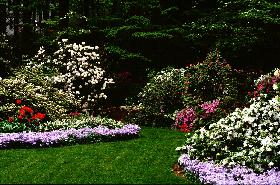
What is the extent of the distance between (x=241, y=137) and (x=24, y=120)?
790 cm

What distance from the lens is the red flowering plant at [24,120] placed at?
15.9 m

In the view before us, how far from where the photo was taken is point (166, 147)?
44.2ft

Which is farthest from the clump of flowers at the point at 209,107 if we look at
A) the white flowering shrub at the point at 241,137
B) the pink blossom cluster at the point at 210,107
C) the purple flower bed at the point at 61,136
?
the white flowering shrub at the point at 241,137

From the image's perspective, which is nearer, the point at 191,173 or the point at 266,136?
the point at 191,173

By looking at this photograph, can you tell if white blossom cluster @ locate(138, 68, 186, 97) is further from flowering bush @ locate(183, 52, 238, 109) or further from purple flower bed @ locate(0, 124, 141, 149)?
purple flower bed @ locate(0, 124, 141, 149)

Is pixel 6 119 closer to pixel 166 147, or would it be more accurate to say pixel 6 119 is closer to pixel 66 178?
pixel 166 147

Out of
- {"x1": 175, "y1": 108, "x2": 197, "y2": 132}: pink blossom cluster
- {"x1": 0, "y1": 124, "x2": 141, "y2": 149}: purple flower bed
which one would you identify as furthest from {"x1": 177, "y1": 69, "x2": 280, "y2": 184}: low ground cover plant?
{"x1": 175, "y1": 108, "x2": 197, "y2": 132}: pink blossom cluster

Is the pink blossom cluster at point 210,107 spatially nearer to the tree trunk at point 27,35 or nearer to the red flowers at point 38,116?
the red flowers at point 38,116

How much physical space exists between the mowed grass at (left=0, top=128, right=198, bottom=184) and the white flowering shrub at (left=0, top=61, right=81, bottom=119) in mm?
4316

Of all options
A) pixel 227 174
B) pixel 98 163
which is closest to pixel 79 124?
pixel 98 163

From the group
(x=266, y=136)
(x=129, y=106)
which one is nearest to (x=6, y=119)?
(x=129, y=106)

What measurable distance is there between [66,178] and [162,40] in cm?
1653

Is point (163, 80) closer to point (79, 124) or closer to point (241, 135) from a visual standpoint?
point (79, 124)

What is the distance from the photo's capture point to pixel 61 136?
1458cm
